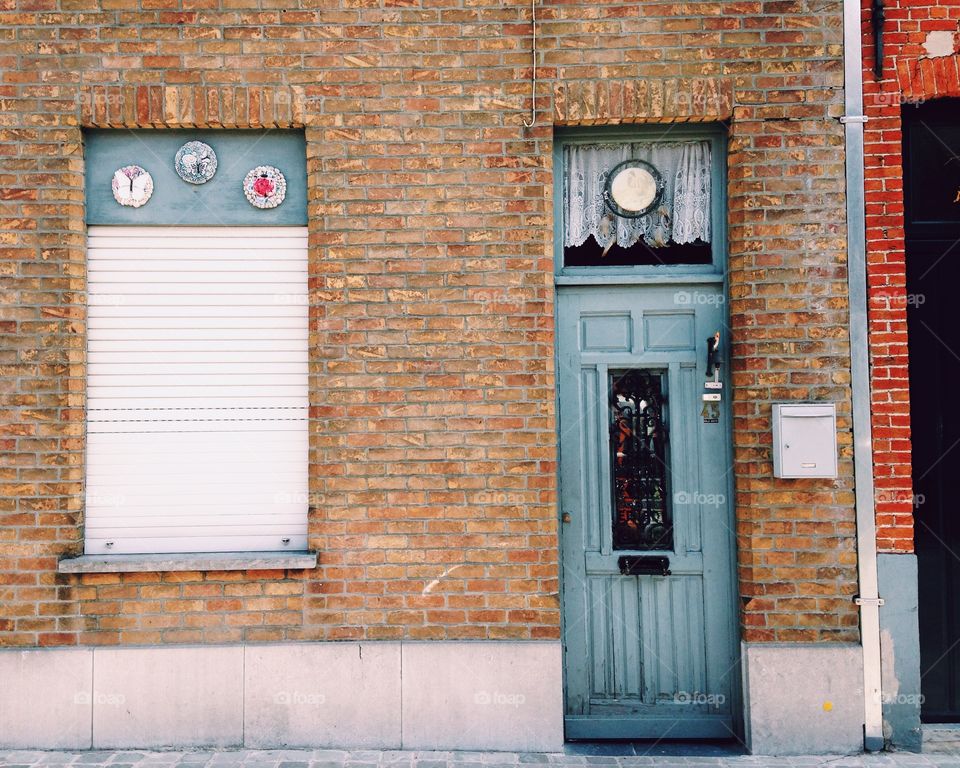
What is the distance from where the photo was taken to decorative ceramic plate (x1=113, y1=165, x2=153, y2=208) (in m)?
4.60

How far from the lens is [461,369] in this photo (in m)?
4.48

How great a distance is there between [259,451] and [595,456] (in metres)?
2.11

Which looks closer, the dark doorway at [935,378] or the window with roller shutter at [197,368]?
the window with roller shutter at [197,368]

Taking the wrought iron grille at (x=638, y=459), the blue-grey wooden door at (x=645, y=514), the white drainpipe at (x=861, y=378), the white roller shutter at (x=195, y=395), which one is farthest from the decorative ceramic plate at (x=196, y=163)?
the white drainpipe at (x=861, y=378)

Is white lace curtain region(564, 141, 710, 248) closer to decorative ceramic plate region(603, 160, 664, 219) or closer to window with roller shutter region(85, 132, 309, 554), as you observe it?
decorative ceramic plate region(603, 160, 664, 219)

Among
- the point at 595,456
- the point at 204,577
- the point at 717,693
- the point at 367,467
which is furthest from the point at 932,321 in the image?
the point at 204,577

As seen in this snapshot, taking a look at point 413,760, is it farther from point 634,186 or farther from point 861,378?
point 634,186

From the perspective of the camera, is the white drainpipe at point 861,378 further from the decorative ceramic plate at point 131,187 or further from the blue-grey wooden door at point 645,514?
the decorative ceramic plate at point 131,187

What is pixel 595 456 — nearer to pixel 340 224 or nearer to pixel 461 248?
pixel 461 248

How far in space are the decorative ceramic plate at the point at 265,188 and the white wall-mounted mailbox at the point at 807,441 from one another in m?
3.32

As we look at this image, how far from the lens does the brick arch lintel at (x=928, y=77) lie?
4.47m

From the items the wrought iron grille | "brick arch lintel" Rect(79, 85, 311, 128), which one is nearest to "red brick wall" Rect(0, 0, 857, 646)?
"brick arch lintel" Rect(79, 85, 311, 128)

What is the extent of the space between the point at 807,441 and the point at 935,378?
1146 mm

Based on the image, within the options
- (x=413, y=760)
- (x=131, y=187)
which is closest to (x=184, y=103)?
(x=131, y=187)
